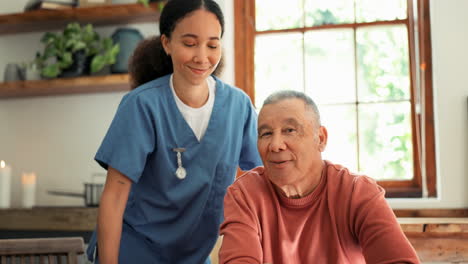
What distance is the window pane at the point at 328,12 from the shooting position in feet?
8.60

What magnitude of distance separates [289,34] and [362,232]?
66.7 inches

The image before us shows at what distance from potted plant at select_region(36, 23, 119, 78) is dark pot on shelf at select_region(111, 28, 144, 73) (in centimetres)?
3

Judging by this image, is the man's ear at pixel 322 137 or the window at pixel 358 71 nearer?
the man's ear at pixel 322 137

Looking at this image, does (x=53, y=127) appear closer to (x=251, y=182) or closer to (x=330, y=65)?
(x=330, y=65)

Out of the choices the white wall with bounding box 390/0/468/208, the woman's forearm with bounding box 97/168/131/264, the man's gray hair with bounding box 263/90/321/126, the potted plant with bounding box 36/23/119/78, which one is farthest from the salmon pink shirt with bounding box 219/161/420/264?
the potted plant with bounding box 36/23/119/78

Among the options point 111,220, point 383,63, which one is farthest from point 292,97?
point 383,63

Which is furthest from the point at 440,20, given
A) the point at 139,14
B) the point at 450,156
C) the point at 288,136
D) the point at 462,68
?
the point at 288,136

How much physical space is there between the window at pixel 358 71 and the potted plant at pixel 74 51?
0.65 meters

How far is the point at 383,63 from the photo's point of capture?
102 inches

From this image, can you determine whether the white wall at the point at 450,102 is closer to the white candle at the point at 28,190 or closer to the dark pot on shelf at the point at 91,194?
the dark pot on shelf at the point at 91,194

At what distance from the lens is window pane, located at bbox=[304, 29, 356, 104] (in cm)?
262

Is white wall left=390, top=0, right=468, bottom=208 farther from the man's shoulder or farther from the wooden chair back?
the wooden chair back

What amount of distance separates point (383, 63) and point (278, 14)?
1.75ft

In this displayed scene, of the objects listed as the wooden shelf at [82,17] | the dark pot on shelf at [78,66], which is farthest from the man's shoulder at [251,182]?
the dark pot on shelf at [78,66]
